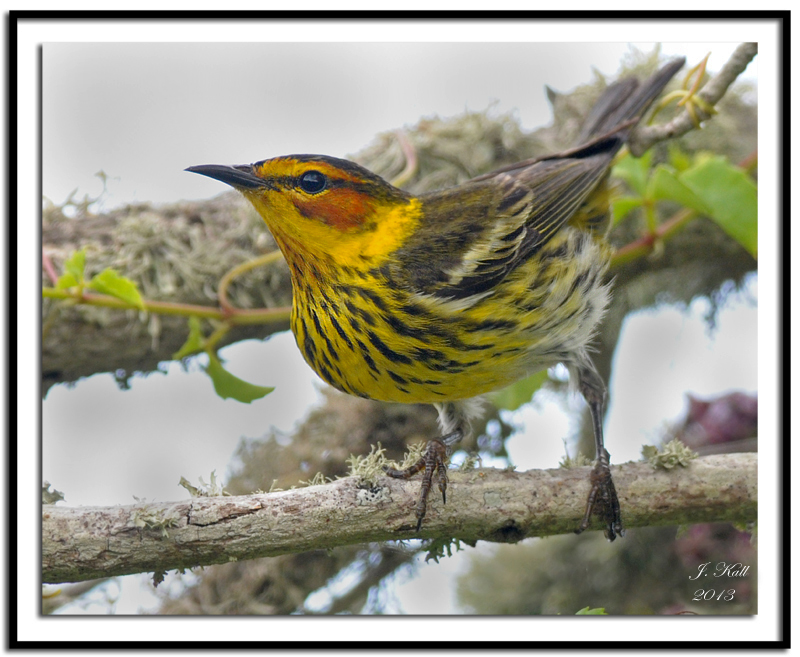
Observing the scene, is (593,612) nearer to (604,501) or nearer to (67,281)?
(604,501)

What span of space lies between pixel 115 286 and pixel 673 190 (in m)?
2.44

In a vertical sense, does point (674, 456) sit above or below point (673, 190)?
below

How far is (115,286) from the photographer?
305cm

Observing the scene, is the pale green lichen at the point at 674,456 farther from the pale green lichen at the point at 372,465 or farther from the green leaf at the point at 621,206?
the green leaf at the point at 621,206

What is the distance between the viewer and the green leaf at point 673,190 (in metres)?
3.24

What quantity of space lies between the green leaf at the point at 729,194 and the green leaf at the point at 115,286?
2.37 metres

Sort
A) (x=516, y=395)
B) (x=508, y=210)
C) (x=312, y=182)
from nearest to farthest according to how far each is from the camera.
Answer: (x=312, y=182)
(x=508, y=210)
(x=516, y=395)

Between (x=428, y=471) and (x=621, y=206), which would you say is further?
(x=621, y=206)

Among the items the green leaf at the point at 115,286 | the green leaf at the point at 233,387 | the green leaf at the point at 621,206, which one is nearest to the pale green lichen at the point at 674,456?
the green leaf at the point at 621,206

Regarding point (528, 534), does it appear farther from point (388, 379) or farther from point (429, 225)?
point (429, 225)

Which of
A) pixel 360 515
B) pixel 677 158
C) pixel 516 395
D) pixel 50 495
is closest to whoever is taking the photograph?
pixel 360 515

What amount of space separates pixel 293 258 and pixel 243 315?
830 mm

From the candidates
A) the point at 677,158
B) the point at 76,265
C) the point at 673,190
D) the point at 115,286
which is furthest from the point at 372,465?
the point at 677,158

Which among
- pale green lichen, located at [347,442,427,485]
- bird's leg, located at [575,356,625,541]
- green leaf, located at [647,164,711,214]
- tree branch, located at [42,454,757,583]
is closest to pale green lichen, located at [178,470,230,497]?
Answer: tree branch, located at [42,454,757,583]
